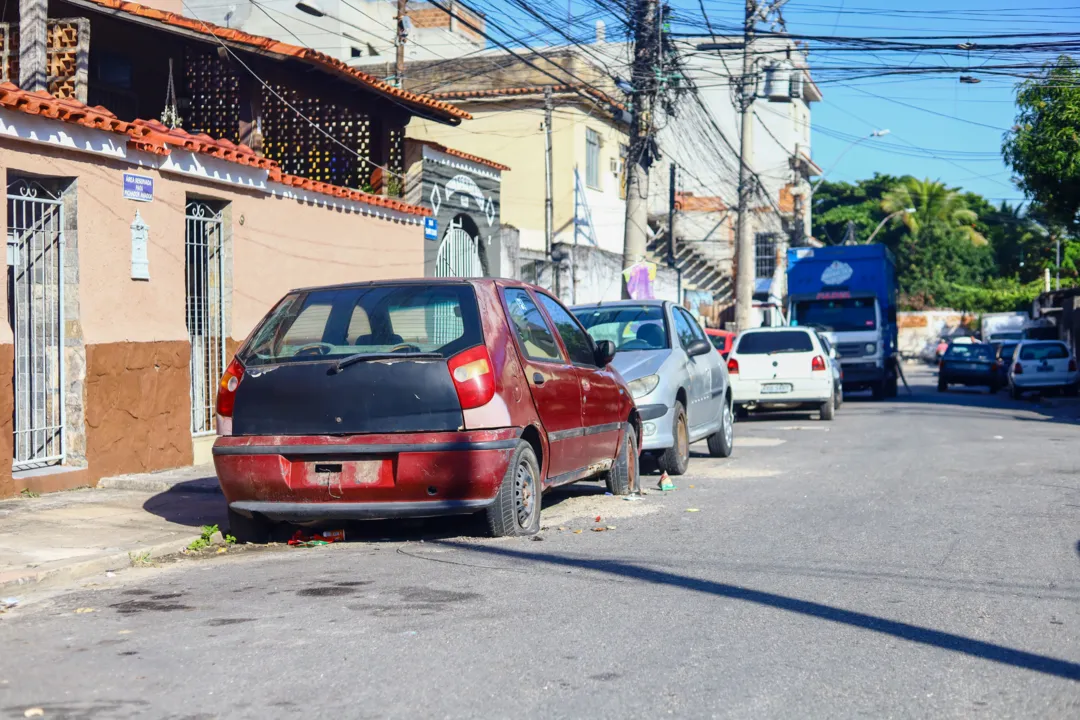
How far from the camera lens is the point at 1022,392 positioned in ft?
98.1

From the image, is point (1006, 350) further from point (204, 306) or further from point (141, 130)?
point (141, 130)

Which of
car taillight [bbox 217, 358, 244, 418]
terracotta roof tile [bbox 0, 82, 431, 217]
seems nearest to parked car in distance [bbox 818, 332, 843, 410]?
terracotta roof tile [bbox 0, 82, 431, 217]

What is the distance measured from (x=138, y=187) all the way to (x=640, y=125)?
46.7ft

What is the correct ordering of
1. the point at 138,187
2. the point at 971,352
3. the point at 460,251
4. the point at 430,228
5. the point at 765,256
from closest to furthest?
1. the point at 138,187
2. the point at 430,228
3. the point at 460,251
4. the point at 971,352
5. the point at 765,256

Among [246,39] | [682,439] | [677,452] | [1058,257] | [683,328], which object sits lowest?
[677,452]

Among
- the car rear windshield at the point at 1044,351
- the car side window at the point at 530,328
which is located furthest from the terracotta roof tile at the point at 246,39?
the car rear windshield at the point at 1044,351

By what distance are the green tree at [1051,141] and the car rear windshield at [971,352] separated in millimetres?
9351

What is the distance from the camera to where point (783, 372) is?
21.3m

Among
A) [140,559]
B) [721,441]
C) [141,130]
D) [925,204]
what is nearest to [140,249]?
[141,130]

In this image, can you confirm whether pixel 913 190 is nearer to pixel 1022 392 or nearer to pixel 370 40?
pixel 370 40

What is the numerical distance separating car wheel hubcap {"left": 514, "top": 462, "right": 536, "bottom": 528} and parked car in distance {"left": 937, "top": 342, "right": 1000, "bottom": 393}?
1137 inches

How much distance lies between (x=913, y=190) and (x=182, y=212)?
2659 inches

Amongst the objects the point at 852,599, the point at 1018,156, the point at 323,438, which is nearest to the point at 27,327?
the point at 323,438

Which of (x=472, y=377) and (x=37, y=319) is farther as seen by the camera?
(x=37, y=319)
